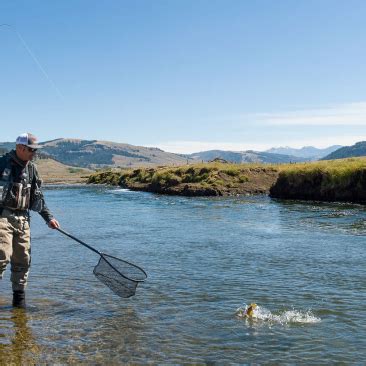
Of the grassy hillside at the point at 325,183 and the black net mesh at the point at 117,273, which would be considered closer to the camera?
the black net mesh at the point at 117,273

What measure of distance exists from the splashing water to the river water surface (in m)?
0.02

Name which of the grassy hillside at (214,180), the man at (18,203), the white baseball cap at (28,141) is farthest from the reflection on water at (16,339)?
the grassy hillside at (214,180)

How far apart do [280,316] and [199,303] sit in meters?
1.90

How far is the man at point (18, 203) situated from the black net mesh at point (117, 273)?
148 centimetres

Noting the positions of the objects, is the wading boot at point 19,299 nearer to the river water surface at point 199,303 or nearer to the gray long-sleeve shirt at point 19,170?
the river water surface at point 199,303

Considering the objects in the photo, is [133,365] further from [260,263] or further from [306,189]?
[306,189]

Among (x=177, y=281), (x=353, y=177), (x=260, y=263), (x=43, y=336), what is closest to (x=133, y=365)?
(x=43, y=336)

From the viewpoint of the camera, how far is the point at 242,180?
2051 inches

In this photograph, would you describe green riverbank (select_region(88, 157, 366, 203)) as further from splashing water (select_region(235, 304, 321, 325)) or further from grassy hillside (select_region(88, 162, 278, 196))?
splashing water (select_region(235, 304, 321, 325))

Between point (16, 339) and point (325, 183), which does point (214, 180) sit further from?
point (16, 339)

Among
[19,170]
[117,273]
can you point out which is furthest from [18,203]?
[117,273]

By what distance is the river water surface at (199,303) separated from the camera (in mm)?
7590

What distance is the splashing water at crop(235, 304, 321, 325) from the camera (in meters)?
9.05

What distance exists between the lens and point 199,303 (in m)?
10.4
